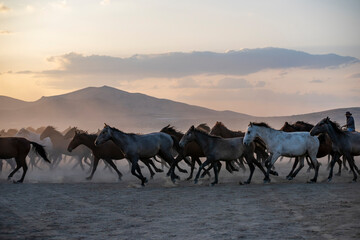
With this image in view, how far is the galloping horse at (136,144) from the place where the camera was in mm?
16172

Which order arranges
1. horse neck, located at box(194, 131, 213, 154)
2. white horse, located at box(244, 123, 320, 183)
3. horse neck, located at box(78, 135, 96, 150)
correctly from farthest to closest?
horse neck, located at box(78, 135, 96, 150), horse neck, located at box(194, 131, 213, 154), white horse, located at box(244, 123, 320, 183)

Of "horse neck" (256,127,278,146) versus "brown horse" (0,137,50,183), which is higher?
"horse neck" (256,127,278,146)

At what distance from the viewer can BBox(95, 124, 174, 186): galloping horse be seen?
1617 centimetres

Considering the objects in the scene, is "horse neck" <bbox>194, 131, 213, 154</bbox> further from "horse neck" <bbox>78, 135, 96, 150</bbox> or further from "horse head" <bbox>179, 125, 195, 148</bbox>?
"horse neck" <bbox>78, 135, 96, 150</bbox>

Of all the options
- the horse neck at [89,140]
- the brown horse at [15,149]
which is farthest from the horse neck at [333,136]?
the brown horse at [15,149]

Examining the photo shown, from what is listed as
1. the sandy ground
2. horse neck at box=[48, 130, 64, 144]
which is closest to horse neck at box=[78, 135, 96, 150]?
the sandy ground

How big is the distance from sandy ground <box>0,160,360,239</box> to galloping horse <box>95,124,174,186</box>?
978 mm

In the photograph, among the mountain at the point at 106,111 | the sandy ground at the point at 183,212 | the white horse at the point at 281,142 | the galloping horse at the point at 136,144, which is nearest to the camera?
the sandy ground at the point at 183,212

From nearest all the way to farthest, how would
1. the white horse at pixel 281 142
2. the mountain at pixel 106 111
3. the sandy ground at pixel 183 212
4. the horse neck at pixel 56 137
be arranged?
the sandy ground at pixel 183 212, the white horse at pixel 281 142, the horse neck at pixel 56 137, the mountain at pixel 106 111

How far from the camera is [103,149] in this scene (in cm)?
1873

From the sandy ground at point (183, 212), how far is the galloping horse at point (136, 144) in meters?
0.98

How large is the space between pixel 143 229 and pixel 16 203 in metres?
4.56

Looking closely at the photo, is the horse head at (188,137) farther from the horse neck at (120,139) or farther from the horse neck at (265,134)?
the horse neck at (265,134)

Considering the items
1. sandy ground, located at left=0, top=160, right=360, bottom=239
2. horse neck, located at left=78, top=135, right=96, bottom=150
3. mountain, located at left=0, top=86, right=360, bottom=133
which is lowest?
sandy ground, located at left=0, top=160, right=360, bottom=239
